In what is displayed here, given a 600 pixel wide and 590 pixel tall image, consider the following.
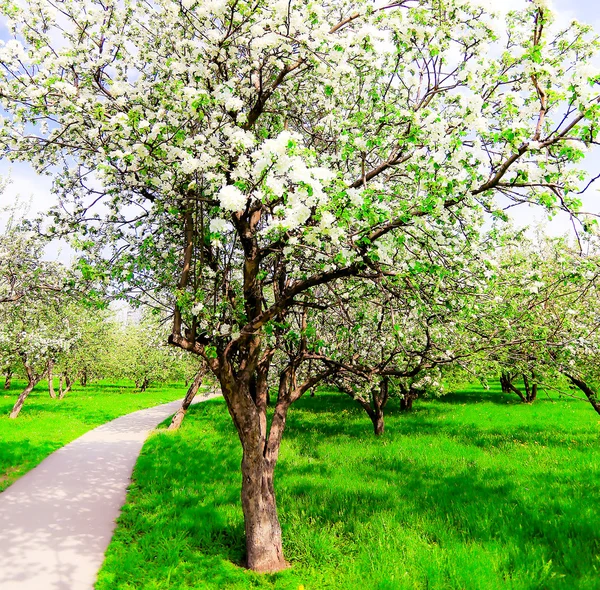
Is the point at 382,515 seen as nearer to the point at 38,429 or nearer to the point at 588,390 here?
the point at 588,390

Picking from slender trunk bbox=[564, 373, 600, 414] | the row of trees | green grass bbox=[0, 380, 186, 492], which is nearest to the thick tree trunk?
the row of trees

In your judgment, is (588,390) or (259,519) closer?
(259,519)

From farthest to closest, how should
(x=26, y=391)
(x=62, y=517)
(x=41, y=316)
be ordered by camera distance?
(x=26, y=391) → (x=41, y=316) → (x=62, y=517)

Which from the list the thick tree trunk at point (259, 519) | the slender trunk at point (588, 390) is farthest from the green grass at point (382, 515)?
the slender trunk at point (588, 390)

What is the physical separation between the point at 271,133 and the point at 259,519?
A: 688 cm

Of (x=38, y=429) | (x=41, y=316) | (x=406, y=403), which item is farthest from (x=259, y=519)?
(x=406, y=403)

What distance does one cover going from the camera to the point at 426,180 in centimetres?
450

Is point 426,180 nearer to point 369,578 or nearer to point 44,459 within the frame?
point 369,578

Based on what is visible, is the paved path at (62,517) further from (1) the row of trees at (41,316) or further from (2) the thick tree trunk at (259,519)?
(1) the row of trees at (41,316)

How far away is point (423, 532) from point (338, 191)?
21.7ft

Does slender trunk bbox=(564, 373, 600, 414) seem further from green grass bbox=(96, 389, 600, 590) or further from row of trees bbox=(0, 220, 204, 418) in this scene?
row of trees bbox=(0, 220, 204, 418)

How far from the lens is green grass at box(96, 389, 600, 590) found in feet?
20.3

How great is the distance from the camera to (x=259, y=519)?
22.5 ft

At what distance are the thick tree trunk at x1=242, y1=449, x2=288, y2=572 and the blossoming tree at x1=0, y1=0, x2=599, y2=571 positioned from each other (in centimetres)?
3
